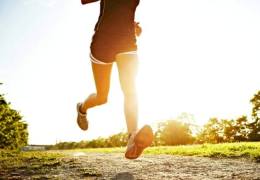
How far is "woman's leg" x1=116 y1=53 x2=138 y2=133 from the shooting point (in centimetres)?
414

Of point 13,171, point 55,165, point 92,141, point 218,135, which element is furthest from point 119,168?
point 92,141

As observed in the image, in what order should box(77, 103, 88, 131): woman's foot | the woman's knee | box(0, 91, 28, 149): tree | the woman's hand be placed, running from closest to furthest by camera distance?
the woman's hand < the woman's knee < box(77, 103, 88, 131): woman's foot < box(0, 91, 28, 149): tree

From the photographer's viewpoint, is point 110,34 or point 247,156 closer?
point 110,34

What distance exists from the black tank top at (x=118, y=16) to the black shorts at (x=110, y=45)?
6 cm

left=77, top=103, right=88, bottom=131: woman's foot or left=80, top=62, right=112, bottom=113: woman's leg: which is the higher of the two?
left=80, top=62, right=112, bottom=113: woman's leg

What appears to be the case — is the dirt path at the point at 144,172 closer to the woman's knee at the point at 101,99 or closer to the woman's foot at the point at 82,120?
the woman's foot at the point at 82,120

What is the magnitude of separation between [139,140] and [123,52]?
3.40ft

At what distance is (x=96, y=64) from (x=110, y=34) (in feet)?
1.51

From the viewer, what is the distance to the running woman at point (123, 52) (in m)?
4.00

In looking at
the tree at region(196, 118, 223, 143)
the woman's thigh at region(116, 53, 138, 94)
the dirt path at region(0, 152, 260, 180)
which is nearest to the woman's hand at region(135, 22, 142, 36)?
the woman's thigh at region(116, 53, 138, 94)

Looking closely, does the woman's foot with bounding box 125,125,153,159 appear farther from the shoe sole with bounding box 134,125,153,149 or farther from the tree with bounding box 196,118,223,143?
the tree with bounding box 196,118,223,143

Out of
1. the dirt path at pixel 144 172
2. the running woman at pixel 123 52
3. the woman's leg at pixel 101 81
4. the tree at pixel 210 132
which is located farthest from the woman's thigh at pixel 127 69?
the tree at pixel 210 132

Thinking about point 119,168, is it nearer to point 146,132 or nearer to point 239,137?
point 146,132

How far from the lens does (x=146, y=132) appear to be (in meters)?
3.87
